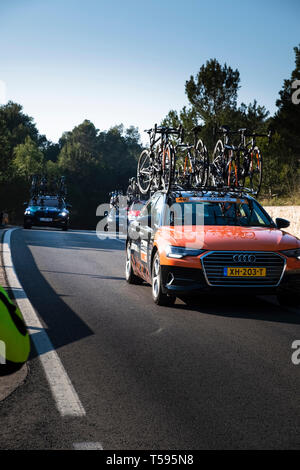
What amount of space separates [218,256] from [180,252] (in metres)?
0.49

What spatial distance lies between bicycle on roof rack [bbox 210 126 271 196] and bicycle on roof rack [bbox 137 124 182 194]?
105 cm

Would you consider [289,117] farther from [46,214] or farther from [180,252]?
[180,252]

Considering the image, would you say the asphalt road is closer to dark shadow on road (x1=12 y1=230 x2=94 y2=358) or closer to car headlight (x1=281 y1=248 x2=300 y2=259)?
dark shadow on road (x1=12 y1=230 x2=94 y2=358)

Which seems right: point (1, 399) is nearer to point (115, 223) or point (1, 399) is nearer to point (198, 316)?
point (198, 316)

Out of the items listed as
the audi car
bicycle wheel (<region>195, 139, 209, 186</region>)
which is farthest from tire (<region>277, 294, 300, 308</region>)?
the audi car

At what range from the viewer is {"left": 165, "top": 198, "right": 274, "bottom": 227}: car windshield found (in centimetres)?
987

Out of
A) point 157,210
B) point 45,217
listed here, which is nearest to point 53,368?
point 157,210

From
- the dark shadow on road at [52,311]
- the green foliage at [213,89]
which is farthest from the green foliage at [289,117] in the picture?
the dark shadow on road at [52,311]

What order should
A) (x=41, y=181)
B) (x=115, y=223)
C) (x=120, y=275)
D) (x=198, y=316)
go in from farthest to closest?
(x=41, y=181) < (x=115, y=223) < (x=120, y=275) < (x=198, y=316)

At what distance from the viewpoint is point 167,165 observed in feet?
49.2

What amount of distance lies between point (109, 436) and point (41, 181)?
124 ft

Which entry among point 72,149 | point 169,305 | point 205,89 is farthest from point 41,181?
point 72,149

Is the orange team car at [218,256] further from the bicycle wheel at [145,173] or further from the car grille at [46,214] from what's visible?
the car grille at [46,214]

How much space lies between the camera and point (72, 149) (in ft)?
387
